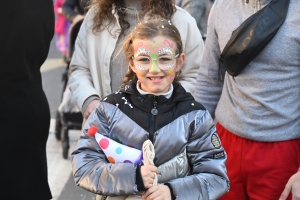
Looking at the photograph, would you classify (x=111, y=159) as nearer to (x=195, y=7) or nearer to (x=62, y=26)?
(x=195, y=7)

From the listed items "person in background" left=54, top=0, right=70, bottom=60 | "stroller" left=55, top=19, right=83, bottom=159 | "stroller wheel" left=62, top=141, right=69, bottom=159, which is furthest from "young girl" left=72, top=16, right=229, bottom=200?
"person in background" left=54, top=0, right=70, bottom=60

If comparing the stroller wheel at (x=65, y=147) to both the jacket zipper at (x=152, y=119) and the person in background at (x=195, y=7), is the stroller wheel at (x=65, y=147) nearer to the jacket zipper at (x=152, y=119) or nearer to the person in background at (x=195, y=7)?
the person in background at (x=195, y=7)

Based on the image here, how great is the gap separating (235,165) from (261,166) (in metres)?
0.13

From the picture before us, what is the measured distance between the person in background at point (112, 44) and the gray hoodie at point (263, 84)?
0.23m

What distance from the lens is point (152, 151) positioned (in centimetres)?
194

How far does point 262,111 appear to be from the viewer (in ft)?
7.29

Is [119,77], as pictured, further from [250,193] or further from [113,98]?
[250,193]

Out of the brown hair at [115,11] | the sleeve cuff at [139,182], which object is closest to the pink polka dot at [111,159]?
the sleeve cuff at [139,182]

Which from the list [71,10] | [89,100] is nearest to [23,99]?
[89,100]

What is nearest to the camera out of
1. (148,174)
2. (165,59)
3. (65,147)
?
(148,174)

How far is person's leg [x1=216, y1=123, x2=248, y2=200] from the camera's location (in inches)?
91.4

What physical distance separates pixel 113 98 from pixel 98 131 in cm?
17

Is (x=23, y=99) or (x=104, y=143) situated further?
(x=23, y=99)

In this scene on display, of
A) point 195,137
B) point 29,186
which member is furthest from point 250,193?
point 29,186
